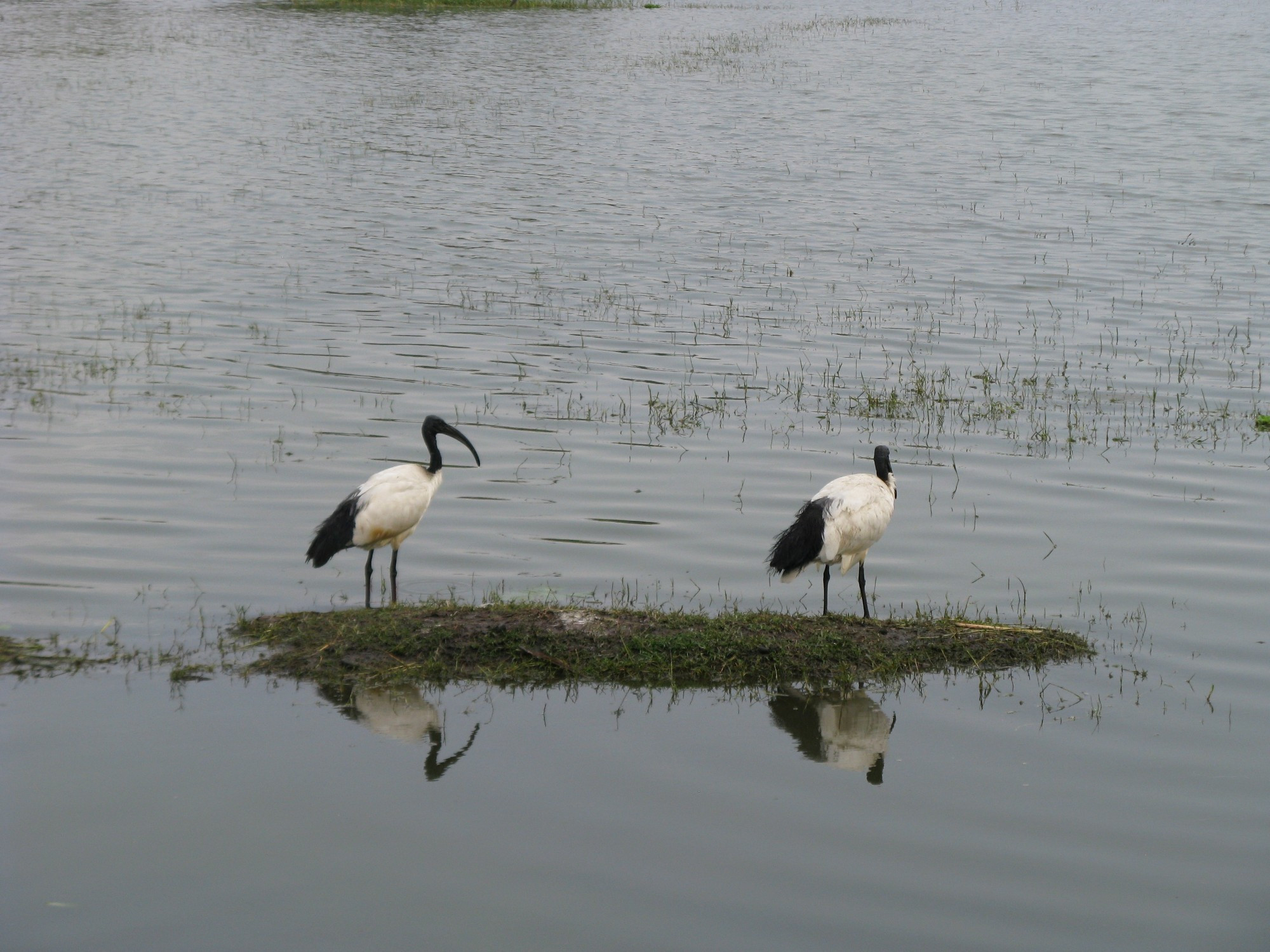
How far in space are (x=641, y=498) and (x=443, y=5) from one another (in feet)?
152

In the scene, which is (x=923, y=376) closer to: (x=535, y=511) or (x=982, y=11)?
(x=535, y=511)

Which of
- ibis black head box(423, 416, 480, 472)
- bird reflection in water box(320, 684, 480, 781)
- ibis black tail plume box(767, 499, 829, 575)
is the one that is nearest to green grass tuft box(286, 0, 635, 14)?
ibis black head box(423, 416, 480, 472)

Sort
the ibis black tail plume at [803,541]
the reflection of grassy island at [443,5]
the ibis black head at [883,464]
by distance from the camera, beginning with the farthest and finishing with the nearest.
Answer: the reflection of grassy island at [443,5], the ibis black head at [883,464], the ibis black tail plume at [803,541]

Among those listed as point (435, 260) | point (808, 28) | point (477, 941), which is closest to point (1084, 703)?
point (477, 941)

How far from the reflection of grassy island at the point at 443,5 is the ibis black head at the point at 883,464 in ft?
152

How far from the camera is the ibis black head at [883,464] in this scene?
9.69 m

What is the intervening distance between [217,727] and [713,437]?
277 inches

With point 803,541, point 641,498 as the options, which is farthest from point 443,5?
point 803,541

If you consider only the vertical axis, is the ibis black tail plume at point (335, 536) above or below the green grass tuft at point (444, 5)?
below

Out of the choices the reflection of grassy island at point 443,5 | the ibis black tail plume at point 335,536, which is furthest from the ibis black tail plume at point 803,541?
the reflection of grassy island at point 443,5

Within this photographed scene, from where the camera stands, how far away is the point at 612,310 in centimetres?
1823

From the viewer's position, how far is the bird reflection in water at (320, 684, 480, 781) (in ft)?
24.9

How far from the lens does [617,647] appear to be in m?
8.30

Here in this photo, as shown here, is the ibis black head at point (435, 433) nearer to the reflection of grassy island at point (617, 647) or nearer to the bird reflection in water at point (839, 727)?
the reflection of grassy island at point (617, 647)
